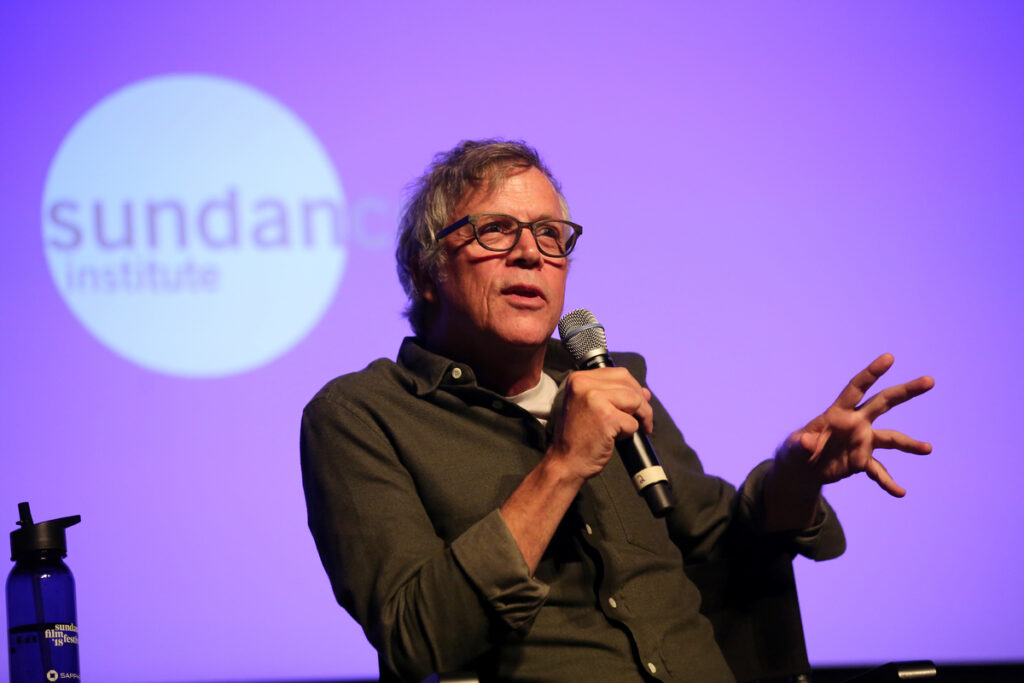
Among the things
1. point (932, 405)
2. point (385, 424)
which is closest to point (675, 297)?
point (932, 405)

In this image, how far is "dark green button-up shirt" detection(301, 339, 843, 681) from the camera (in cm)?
146

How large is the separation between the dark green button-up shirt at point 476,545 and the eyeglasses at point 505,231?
254mm

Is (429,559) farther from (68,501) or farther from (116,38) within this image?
(116,38)

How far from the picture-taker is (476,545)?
4.78ft

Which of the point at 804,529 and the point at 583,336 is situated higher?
the point at 583,336

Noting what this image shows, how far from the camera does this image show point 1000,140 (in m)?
2.99

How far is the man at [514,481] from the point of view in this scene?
1482 mm

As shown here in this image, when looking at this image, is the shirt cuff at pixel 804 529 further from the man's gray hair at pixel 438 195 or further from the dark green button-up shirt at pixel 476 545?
the man's gray hair at pixel 438 195

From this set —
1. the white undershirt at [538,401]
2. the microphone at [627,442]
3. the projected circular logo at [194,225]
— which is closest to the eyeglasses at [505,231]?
the microphone at [627,442]

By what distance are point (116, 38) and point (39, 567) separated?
6.16 ft

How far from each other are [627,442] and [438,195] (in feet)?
2.38

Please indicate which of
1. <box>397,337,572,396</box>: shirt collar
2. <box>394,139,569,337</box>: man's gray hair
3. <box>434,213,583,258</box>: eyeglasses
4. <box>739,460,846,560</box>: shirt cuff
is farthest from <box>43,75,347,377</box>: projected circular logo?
<box>739,460,846,560</box>: shirt cuff

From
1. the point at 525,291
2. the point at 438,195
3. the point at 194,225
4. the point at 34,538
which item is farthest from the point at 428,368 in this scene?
the point at 194,225

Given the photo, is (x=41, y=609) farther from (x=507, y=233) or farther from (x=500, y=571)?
(x=507, y=233)
